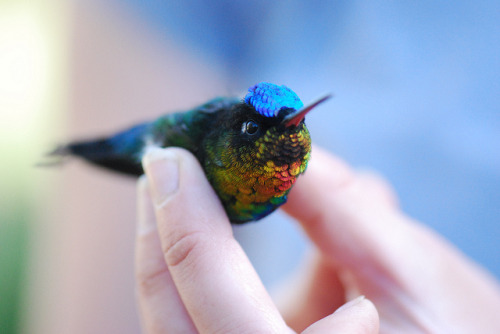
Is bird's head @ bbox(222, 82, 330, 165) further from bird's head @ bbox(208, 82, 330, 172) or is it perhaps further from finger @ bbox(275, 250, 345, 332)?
finger @ bbox(275, 250, 345, 332)

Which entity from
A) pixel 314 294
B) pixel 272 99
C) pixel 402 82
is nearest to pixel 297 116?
pixel 272 99

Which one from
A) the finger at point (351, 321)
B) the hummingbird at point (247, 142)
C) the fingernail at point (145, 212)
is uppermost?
the hummingbird at point (247, 142)

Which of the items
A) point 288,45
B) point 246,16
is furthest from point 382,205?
point 246,16

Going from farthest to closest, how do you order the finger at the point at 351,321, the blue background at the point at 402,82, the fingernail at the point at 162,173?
the blue background at the point at 402,82
the fingernail at the point at 162,173
the finger at the point at 351,321

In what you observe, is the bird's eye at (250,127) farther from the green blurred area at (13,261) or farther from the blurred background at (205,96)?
the green blurred area at (13,261)

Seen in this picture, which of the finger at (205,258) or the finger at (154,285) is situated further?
the finger at (154,285)

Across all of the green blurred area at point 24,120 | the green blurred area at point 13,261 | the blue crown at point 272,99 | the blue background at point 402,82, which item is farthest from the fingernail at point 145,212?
the green blurred area at point 13,261

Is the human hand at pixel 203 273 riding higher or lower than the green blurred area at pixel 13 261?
higher

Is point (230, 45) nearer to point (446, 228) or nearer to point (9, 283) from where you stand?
point (446, 228)
